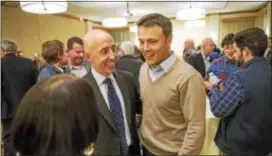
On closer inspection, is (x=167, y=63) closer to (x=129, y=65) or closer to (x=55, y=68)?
(x=55, y=68)

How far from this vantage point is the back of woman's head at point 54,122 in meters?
0.67

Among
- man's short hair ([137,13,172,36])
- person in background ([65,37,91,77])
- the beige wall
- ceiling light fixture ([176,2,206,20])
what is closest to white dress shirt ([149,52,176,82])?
man's short hair ([137,13,172,36])

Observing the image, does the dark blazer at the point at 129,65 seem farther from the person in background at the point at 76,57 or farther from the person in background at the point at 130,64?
the person in background at the point at 76,57

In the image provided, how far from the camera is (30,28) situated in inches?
271

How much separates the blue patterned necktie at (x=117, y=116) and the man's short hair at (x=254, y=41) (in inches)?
36.0

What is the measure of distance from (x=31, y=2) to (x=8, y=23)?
346 cm

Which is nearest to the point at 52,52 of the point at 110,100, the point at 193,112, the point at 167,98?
the point at 110,100

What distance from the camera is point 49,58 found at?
260cm

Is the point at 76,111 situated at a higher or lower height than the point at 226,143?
higher

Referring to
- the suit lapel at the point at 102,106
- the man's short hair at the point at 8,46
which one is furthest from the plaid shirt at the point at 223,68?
the man's short hair at the point at 8,46

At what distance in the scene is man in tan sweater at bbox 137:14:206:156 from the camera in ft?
4.65

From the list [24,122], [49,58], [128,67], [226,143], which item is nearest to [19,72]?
[49,58]

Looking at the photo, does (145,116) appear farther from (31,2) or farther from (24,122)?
(31,2)

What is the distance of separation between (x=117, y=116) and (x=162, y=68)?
363 millimetres
